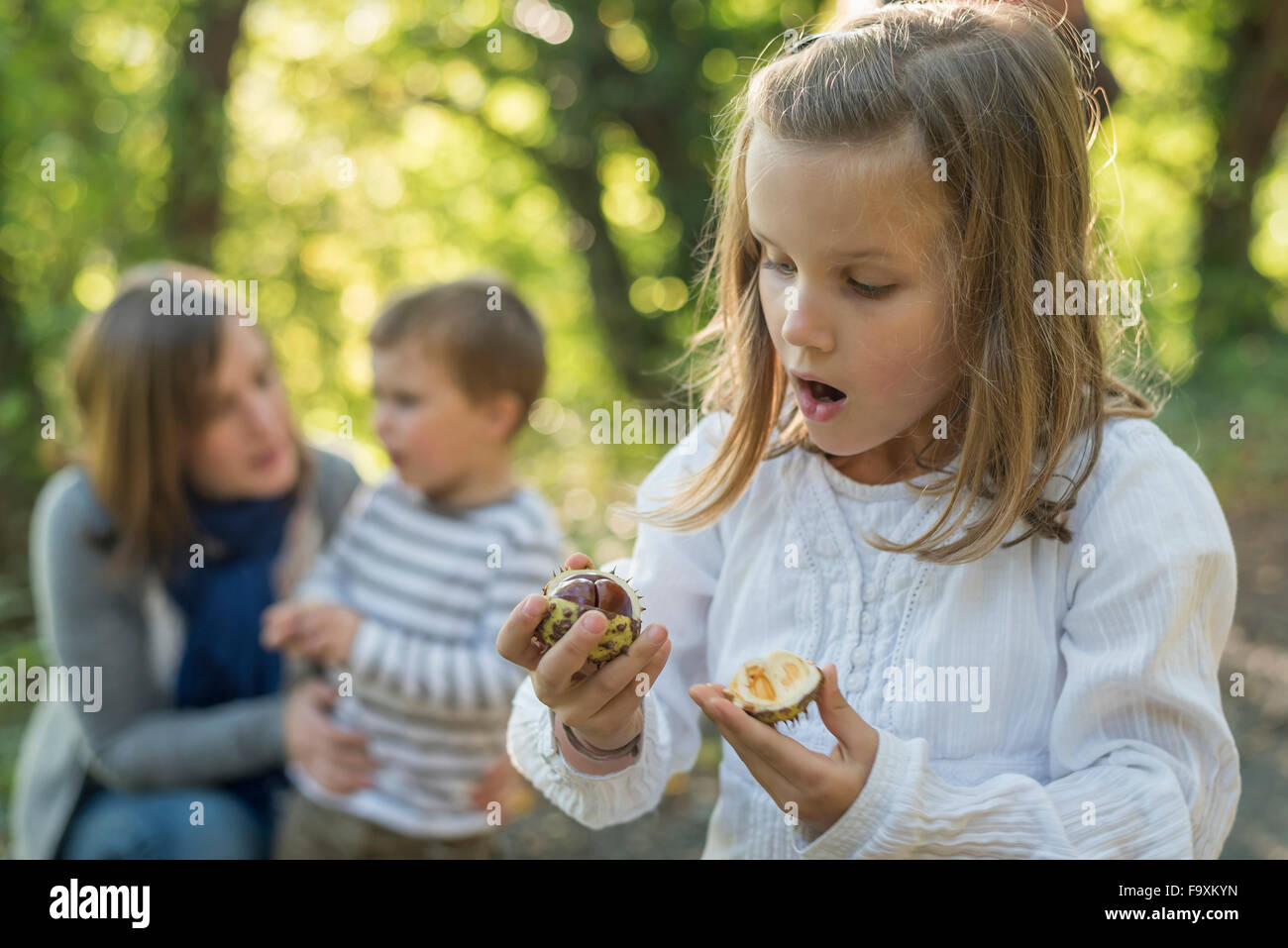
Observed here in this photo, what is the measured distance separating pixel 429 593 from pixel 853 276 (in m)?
1.68

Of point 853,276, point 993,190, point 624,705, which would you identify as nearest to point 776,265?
point 853,276

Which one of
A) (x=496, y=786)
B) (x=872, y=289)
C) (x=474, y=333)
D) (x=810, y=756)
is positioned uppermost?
(x=474, y=333)

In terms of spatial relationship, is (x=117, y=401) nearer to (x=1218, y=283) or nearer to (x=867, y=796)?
(x=867, y=796)

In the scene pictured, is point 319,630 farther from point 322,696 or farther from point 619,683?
point 619,683

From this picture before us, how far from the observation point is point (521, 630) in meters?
1.45

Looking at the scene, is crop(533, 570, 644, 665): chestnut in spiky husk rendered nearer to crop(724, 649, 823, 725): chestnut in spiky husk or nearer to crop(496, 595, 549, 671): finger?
crop(496, 595, 549, 671): finger

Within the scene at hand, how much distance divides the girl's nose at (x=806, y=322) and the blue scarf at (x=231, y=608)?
2099 millimetres

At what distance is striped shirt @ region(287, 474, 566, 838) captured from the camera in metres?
2.73

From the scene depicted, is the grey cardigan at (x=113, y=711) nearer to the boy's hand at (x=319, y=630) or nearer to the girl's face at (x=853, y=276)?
the boy's hand at (x=319, y=630)

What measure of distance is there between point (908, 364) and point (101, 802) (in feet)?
8.25

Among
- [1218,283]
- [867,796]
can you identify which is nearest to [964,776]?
[867,796]

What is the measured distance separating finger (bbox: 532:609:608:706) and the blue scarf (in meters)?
1.85

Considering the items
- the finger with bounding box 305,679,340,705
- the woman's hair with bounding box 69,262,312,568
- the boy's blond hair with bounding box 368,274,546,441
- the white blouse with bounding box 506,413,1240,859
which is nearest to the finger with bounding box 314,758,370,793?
the finger with bounding box 305,679,340,705

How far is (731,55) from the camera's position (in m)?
6.37
